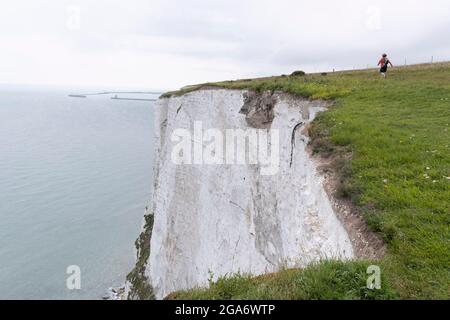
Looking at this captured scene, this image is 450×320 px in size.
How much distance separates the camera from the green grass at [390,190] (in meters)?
5.31

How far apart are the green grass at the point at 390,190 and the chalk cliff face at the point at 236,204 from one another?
103cm

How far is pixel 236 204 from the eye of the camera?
20.7m

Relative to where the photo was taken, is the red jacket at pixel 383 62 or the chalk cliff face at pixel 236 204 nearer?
the chalk cliff face at pixel 236 204

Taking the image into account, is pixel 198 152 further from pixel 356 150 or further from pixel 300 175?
pixel 356 150

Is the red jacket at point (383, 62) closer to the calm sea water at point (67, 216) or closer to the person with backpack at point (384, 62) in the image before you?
the person with backpack at point (384, 62)

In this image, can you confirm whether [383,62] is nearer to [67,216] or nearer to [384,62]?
[384,62]

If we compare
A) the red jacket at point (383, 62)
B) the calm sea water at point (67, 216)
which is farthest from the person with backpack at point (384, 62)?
the calm sea water at point (67, 216)

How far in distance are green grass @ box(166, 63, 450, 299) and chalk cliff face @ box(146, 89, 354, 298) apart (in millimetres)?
1032

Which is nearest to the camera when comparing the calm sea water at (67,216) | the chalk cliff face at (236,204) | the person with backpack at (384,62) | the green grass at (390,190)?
the green grass at (390,190)

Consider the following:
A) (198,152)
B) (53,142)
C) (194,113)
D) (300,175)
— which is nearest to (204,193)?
(198,152)

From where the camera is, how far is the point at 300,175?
13.5 m
